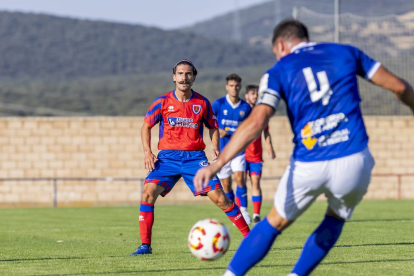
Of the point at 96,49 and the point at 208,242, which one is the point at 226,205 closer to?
the point at 208,242

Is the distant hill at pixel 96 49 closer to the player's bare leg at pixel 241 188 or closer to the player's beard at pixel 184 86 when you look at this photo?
the player's bare leg at pixel 241 188

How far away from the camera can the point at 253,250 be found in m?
5.26

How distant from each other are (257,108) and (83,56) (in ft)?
346

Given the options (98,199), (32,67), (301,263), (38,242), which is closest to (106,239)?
(38,242)

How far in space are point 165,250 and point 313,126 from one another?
4.35 m

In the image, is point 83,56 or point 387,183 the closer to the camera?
point 387,183

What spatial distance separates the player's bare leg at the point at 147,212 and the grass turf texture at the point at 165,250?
7.7 inches

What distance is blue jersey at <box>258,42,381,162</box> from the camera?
5.09 m

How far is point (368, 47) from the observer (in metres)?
37.8

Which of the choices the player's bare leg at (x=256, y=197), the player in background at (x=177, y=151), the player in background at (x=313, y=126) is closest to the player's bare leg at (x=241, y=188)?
the player's bare leg at (x=256, y=197)

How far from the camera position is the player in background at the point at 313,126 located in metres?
5.05

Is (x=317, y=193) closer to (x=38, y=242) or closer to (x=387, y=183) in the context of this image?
(x=38, y=242)

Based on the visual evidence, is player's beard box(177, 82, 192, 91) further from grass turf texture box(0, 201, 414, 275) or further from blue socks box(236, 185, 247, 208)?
blue socks box(236, 185, 247, 208)

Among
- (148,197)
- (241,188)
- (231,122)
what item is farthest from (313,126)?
(241,188)
